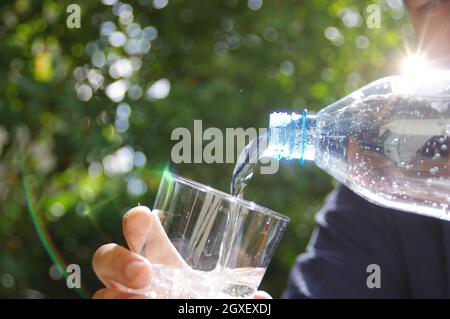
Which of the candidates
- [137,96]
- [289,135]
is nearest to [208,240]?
[289,135]

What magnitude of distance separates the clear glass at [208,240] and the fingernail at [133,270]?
30mm

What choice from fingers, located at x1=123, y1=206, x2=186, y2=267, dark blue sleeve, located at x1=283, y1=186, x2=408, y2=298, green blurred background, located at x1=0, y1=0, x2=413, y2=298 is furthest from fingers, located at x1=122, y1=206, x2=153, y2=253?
green blurred background, located at x1=0, y1=0, x2=413, y2=298

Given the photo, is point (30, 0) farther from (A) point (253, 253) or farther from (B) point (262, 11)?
(A) point (253, 253)

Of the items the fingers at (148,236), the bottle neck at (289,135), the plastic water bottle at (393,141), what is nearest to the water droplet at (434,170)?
the plastic water bottle at (393,141)

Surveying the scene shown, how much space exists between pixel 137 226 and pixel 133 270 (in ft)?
0.20

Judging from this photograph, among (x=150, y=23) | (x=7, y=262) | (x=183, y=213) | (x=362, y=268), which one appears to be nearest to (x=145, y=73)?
(x=150, y=23)

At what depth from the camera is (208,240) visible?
767 millimetres

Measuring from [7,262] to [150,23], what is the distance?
33.1 inches

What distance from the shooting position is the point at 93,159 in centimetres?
197

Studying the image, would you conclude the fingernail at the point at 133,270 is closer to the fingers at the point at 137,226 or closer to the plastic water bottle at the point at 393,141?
the fingers at the point at 137,226

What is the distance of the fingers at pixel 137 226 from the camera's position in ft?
2.64

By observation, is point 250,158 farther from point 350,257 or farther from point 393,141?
point 350,257

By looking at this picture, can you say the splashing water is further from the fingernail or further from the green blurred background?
the green blurred background

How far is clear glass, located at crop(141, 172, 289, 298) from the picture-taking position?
0.77 meters
